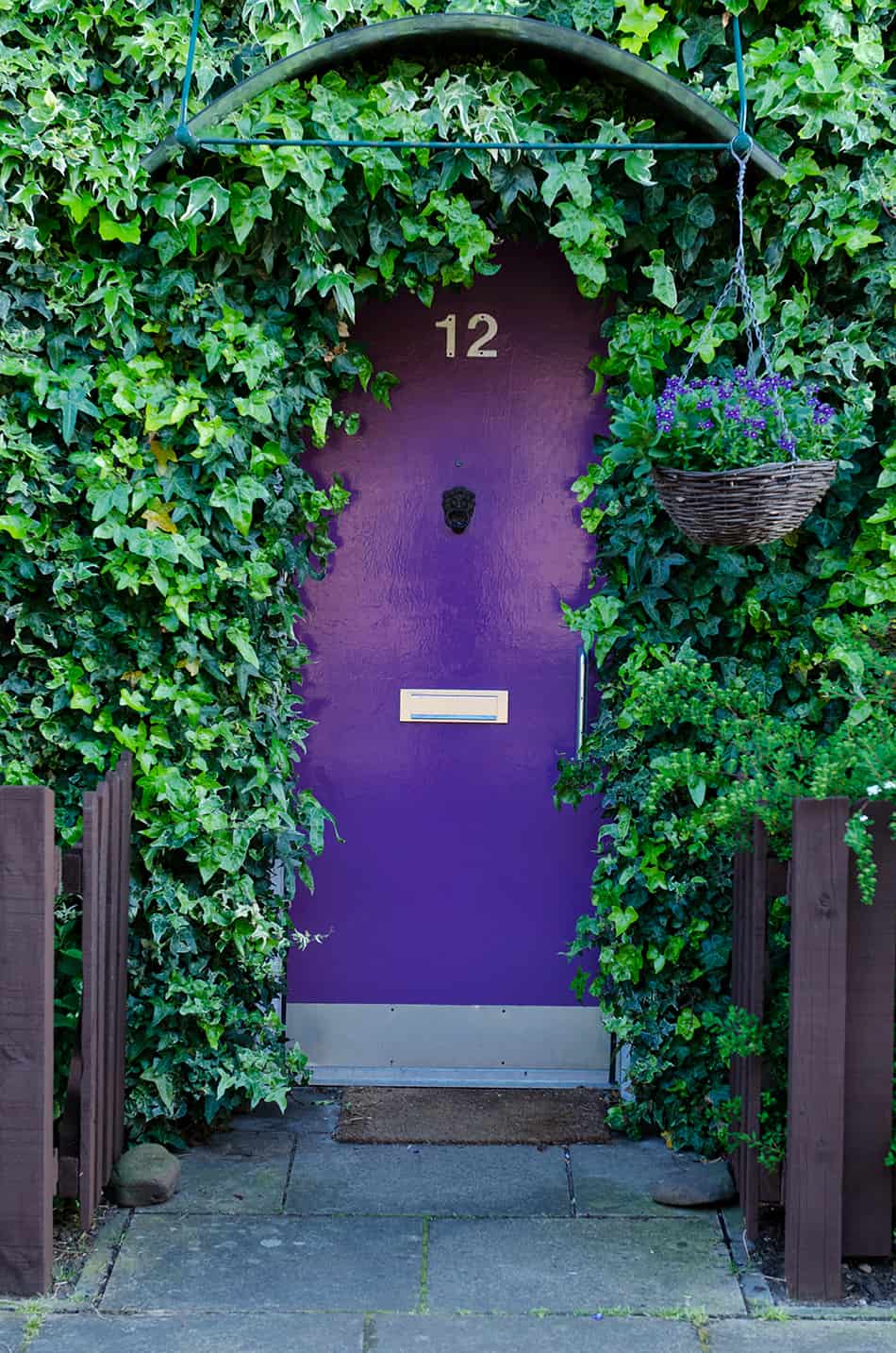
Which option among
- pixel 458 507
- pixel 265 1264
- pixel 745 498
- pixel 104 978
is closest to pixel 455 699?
pixel 458 507

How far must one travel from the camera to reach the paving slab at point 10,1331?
10.7 feet

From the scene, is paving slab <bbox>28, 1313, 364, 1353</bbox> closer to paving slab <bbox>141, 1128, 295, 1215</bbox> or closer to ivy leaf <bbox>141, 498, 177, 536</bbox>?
paving slab <bbox>141, 1128, 295, 1215</bbox>

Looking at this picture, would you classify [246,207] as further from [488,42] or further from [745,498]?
[745,498]

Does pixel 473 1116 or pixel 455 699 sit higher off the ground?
pixel 455 699

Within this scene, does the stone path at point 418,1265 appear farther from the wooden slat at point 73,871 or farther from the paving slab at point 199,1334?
the wooden slat at point 73,871

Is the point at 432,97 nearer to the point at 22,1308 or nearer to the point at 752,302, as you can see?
the point at 752,302

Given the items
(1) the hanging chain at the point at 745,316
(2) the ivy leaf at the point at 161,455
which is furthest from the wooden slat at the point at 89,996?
(1) the hanging chain at the point at 745,316

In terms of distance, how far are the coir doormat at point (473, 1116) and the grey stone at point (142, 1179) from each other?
2.11 feet

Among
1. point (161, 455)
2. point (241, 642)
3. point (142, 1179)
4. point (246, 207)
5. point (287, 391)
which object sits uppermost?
point (246, 207)

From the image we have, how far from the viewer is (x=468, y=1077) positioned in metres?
4.88

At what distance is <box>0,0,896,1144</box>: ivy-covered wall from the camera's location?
412 cm

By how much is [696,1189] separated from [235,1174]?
138 cm

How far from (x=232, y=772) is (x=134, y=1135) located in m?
1.16

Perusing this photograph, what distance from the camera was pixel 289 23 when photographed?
13.5 ft
